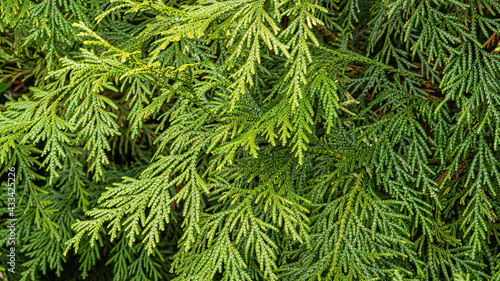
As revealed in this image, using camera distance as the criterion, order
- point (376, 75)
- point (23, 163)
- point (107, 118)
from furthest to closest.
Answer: point (23, 163) < point (376, 75) < point (107, 118)

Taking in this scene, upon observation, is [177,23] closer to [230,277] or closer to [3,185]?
[230,277]

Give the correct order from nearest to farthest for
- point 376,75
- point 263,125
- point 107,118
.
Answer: point 263,125, point 107,118, point 376,75

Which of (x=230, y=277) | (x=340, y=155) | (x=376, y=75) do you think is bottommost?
(x=230, y=277)

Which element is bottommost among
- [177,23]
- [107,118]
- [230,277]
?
[230,277]

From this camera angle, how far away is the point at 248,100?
2.09 meters

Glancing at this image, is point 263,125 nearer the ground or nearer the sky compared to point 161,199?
nearer the sky

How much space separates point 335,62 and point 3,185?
10.1ft

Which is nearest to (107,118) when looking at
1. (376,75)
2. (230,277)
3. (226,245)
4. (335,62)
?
(226,245)

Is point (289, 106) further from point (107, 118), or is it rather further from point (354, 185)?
point (107, 118)

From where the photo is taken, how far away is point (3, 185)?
11.0 feet

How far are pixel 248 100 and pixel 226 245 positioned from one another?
2.61 feet

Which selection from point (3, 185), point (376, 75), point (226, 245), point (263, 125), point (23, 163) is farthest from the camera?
point (3, 185)

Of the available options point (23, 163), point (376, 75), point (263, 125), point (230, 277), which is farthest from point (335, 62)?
point (23, 163)

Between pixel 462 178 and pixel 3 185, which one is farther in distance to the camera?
pixel 3 185
